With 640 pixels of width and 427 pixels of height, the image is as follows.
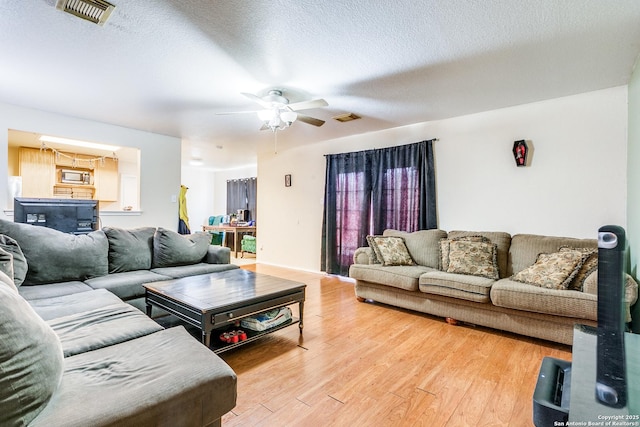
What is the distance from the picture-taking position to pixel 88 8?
1939mm

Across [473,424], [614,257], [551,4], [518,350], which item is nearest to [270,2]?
[551,4]

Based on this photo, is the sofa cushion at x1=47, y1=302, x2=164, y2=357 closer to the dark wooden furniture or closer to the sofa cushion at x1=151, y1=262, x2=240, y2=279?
the sofa cushion at x1=151, y1=262, x2=240, y2=279

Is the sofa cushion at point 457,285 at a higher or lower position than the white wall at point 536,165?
lower

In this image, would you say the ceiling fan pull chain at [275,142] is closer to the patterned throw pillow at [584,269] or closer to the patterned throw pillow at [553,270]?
the patterned throw pillow at [553,270]

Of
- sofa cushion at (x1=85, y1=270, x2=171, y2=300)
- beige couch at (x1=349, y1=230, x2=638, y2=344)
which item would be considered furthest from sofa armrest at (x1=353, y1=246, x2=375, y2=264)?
sofa cushion at (x1=85, y1=270, x2=171, y2=300)

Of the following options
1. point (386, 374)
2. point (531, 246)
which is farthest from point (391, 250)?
point (386, 374)

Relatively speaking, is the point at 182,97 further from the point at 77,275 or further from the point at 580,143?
the point at 580,143

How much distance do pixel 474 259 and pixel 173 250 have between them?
3.31m

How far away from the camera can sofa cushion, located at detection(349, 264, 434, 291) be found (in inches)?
134

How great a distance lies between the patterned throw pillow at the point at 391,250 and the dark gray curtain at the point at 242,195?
5.23 metres

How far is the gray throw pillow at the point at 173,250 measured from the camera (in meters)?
3.47

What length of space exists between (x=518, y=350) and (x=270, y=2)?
A: 3.15 metres

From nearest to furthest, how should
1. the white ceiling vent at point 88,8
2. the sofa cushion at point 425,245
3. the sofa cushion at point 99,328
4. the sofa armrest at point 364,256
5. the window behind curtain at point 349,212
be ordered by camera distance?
the sofa cushion at point 99,328 → the white ceiling vent at point 88,8 → the sofa cushion at point 425,245 → the sofa armrest at point 364,256 → the window behind curtain at point 349,212

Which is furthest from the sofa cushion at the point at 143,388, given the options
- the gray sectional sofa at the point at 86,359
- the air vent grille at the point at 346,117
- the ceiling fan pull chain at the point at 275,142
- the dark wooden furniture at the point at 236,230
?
the dark wooden furniture at the point at 236,230
